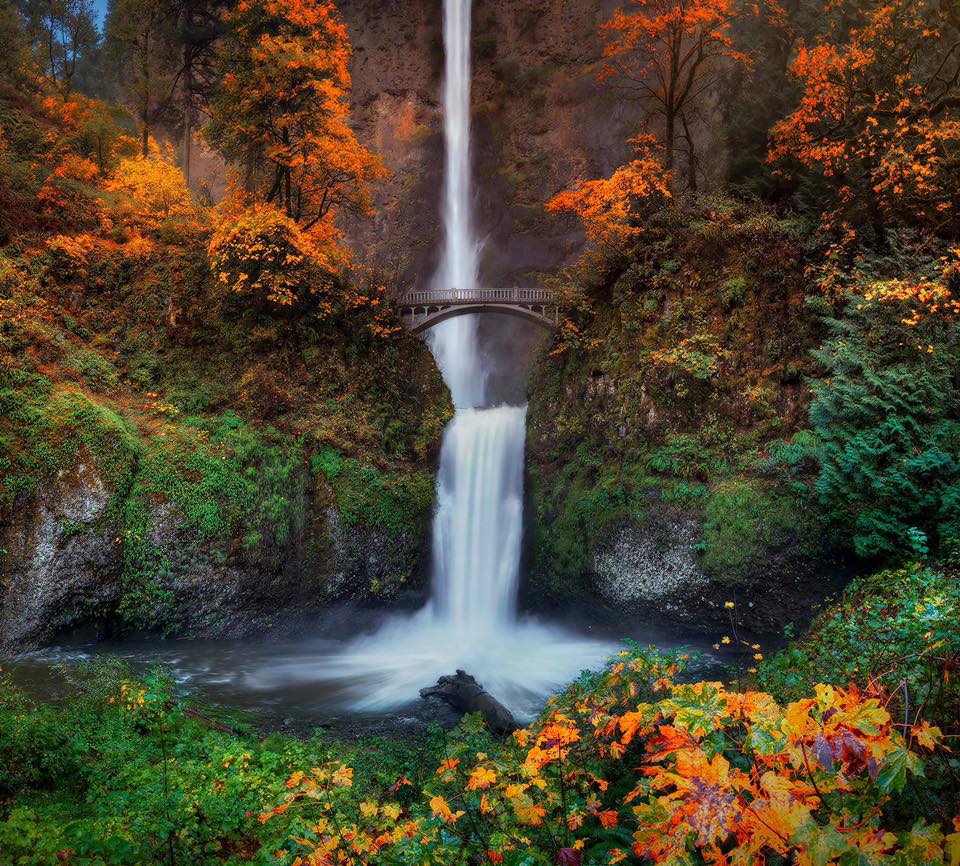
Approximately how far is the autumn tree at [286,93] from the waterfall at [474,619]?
7.88 meters

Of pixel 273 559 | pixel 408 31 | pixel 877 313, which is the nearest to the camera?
pixel 877 313

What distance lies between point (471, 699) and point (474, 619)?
496 centimetres

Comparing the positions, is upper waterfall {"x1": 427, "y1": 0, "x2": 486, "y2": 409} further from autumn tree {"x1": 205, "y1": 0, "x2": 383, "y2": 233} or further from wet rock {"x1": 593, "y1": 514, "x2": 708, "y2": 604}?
wet rock {"x1": 593, "y1": 514, "x2": 708, "y2": 604}

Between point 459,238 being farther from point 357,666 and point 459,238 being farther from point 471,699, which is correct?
point 471,699

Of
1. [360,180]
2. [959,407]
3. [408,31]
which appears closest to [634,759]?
[959,407]

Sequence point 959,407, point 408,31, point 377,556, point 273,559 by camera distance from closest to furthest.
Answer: point 959,407
point 273,559
point 377,556
point 408,31

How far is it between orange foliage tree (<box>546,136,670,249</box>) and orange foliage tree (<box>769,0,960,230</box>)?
2.77 meters

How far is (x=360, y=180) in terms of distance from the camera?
16.1 meters

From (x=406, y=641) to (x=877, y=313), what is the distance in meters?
11.6

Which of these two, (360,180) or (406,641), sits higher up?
(360,180)

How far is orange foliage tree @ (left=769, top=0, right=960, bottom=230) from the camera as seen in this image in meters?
10.8

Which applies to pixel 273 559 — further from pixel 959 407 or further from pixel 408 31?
pixel 408 31

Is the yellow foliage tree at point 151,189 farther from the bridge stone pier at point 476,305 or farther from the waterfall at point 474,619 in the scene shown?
the waterfall at point 474,619

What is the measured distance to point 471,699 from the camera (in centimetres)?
948
